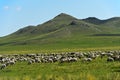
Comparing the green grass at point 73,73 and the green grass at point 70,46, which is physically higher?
the green grass at point 70,46

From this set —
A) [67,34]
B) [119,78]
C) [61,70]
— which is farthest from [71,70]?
[67,34]

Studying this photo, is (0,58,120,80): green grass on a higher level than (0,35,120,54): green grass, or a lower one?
lower

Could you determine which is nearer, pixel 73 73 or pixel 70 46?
pixel 73 73

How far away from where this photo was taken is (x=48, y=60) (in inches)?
1457

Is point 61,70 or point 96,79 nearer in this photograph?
point 96,79

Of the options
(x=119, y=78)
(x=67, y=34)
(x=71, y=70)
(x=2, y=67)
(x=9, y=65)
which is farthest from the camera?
(x=67, y=34)

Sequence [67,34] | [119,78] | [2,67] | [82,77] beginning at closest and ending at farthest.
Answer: [119,78] < [82,77] < [2,67] < [67,34]

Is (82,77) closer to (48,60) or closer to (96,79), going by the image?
(96,79)

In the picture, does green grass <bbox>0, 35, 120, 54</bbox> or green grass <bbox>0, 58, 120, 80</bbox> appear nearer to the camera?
green grass <bbox>0, 58, 120, 80</bbox>

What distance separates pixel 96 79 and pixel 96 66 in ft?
31.2

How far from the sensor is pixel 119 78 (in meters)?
19.0

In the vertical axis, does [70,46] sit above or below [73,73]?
above

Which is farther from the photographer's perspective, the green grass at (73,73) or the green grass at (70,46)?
the green grass at (70,46)

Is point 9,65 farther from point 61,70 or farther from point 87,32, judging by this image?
point 87,32
